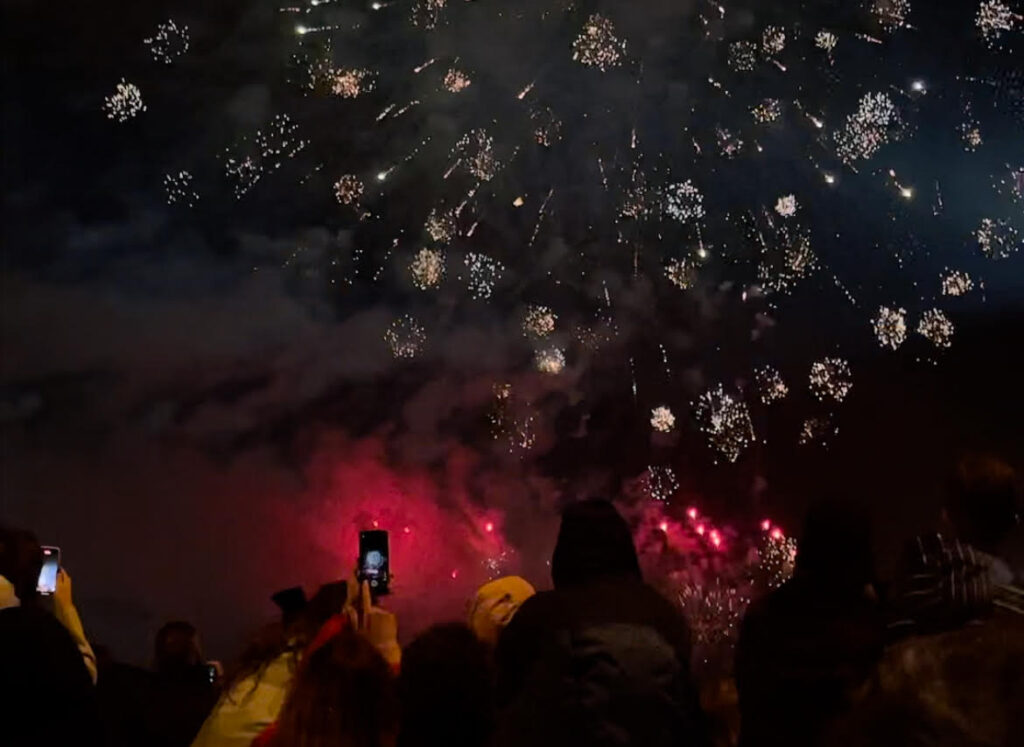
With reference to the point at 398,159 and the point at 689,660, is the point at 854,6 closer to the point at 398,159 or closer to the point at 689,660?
the point at 398,159

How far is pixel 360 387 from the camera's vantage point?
13039mm

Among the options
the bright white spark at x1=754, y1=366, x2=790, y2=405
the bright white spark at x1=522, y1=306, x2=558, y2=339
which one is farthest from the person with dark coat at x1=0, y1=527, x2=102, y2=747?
the bright white spark at x1=754, y1=366, x2=790, y2=405

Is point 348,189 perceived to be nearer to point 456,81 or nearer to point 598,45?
point 456,81

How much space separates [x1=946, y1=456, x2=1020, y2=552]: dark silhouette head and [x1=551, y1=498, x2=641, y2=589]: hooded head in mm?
701

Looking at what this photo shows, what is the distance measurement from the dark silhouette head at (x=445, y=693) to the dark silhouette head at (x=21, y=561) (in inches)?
44.9

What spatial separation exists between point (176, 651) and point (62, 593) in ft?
2.23

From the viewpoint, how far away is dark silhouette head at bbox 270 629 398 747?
7.32 ft

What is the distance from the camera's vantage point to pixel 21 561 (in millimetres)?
2852

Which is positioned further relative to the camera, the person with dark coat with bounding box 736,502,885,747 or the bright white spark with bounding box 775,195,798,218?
the bright white spark with bounding box 775,195,798,218

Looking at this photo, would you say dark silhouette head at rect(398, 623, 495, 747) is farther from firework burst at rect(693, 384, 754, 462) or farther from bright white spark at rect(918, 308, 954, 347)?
firework burst at rect(693, 384, 754, 462)

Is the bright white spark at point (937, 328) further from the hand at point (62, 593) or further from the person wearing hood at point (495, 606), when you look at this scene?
the hand at point (62, 593)

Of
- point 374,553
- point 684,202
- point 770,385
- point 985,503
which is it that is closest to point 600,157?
point 684,202

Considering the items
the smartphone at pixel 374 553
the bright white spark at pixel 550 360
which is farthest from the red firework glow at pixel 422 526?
the smartphone at pixel 374 553

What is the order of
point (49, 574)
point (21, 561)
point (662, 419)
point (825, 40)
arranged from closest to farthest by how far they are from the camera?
point (21, 561) → point (49, 574) → point (825, 40) → point (662, 419)
